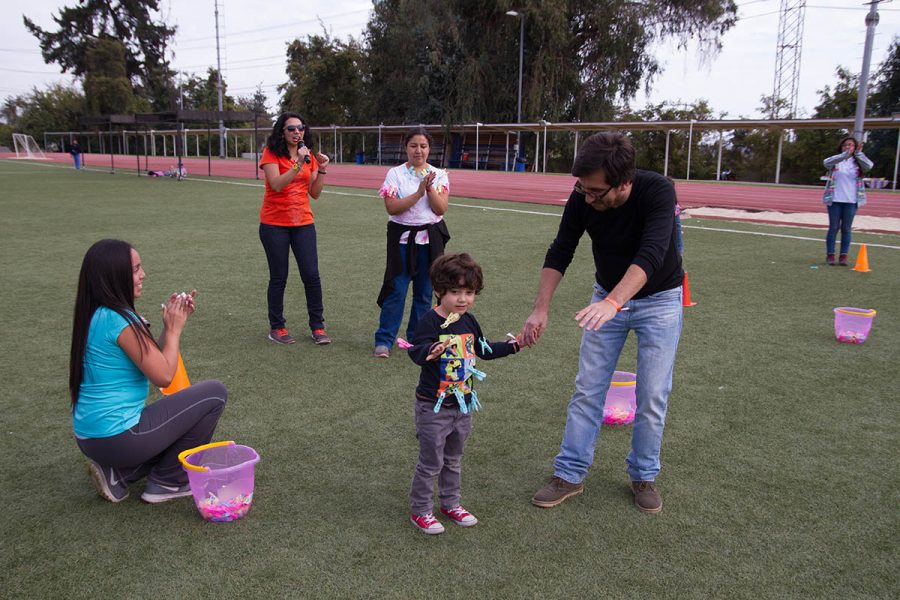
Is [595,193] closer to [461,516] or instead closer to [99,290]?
[461,516]

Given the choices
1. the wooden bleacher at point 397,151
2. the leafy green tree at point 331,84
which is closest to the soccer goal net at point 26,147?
the leafy green tree at point 331,84

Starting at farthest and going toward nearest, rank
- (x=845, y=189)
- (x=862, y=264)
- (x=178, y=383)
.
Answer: (x=845, y=189)
(x=862, y=264)
(x=178, y=383)

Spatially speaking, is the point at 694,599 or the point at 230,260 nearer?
the point at 694,599

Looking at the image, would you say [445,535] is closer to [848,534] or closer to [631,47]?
[848,534]

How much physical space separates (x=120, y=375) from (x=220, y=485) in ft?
2.11

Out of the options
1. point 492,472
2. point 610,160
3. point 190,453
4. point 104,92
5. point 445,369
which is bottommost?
point 492,472

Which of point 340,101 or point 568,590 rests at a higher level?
point 340,101

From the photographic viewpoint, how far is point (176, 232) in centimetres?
1225

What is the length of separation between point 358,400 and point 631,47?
36.7m

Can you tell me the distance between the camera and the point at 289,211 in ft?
18.6

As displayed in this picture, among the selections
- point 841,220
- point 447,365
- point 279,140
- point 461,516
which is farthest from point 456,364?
point 841,220

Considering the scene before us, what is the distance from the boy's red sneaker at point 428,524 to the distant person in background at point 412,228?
248cm

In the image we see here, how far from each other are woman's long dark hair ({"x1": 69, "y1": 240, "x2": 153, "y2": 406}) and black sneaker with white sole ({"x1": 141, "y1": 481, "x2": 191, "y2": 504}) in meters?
0.61

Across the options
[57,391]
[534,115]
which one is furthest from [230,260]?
[534,115]
